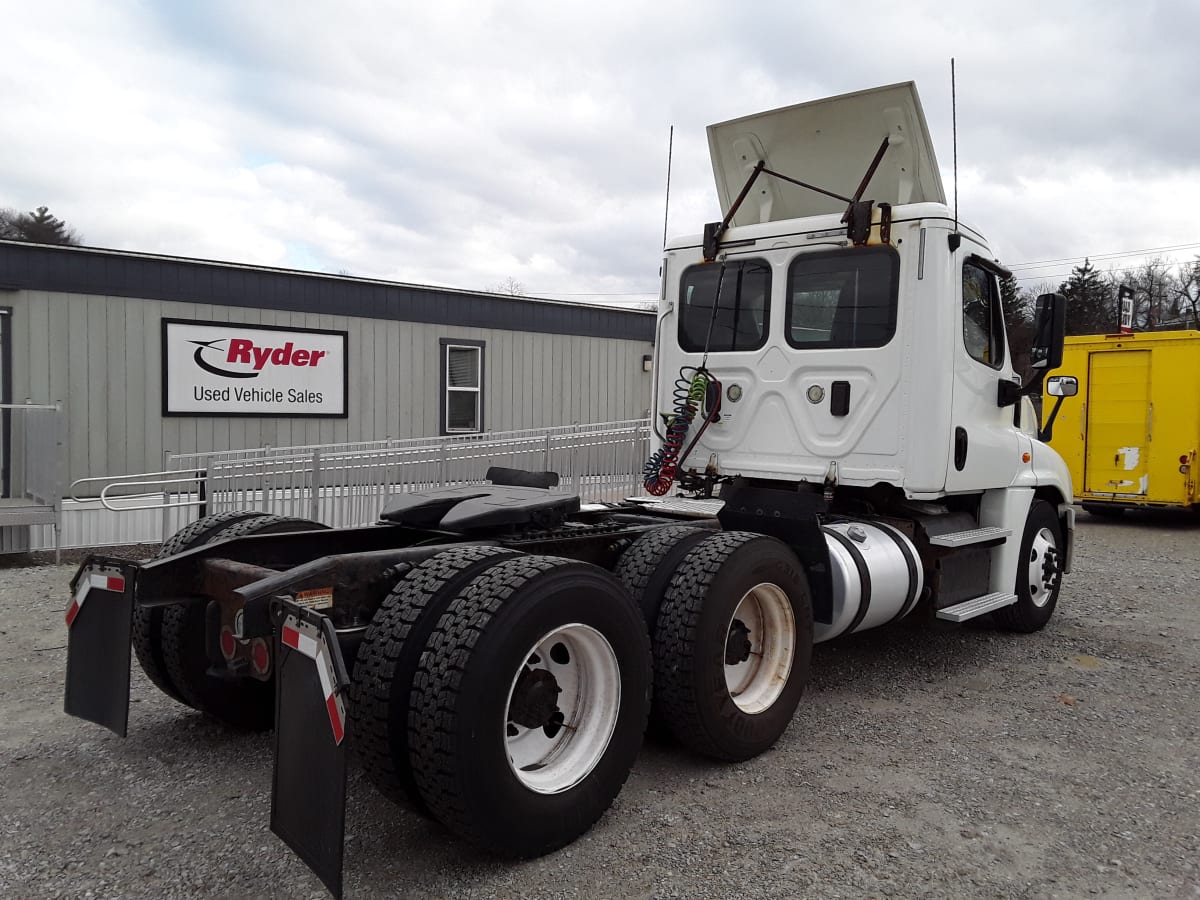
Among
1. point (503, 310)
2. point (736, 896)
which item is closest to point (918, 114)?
point (736, 896)

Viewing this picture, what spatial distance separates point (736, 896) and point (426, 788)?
1.05 meters

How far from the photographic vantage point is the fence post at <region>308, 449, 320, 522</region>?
29.7 ft

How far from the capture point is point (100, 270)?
408 inches

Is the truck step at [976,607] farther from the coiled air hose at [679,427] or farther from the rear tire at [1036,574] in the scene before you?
the coiled air hose at [679,427]

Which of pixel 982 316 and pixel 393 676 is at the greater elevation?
pixel 982 316

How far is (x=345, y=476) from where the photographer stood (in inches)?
367

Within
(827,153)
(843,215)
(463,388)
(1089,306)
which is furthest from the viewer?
(1089,306)

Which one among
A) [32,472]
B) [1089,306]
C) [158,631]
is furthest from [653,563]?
[1089,306]

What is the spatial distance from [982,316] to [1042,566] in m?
2.00

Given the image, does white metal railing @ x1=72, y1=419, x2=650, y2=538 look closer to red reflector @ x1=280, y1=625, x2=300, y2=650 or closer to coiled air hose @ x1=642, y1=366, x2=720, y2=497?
coiled air hose @ x1=642, y1=366, x2=720, y2=497

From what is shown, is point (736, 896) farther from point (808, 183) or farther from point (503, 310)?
point (503, 310)

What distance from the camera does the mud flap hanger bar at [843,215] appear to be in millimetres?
5207

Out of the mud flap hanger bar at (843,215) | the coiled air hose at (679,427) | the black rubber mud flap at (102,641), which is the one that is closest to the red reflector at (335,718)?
the black rubber mud flap at (102,641)

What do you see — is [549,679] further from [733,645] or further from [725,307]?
[725,307]
